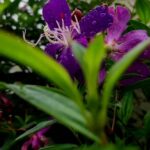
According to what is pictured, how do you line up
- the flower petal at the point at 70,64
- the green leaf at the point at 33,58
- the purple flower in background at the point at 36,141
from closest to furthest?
the green leaf at the point at 33,58 → the flower petal at the point at 70,64 → the purple flower in background at the point at 36,141

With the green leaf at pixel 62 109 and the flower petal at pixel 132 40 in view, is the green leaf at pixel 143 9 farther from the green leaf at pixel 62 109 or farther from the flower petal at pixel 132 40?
the green leaf at pixel 62 109

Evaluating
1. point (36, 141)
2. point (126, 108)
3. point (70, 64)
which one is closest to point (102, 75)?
point (70, 64)

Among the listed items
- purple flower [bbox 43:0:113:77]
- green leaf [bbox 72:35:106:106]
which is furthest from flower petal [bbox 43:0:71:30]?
green leaf [bbox 72:35:106:106]

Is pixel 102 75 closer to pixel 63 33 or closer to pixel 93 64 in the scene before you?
pixel 63 33

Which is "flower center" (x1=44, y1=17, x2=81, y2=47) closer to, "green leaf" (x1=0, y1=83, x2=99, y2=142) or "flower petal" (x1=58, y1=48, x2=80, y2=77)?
"flower petal" (x1=58, y1=48, x2=80, y2=77)

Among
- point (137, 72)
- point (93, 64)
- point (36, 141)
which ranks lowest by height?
point (36, 141)

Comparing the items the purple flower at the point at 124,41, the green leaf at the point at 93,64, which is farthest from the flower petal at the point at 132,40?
the green leaf at the point at 93,64
